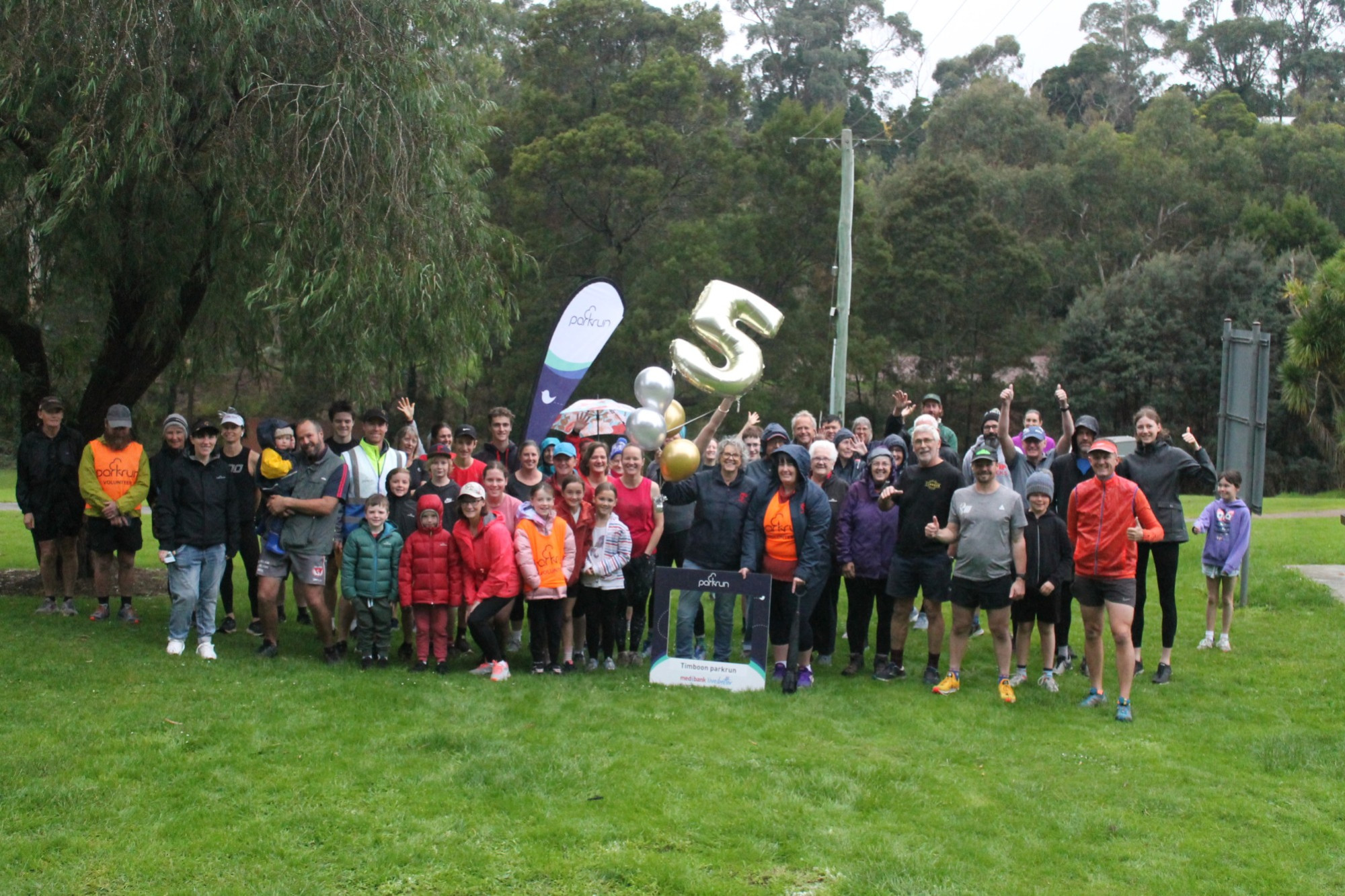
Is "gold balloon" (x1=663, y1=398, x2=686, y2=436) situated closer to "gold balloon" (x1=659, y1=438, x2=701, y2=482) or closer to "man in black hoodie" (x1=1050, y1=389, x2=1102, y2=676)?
"gold balloon" (x1=659, y1=438, x2=701, y2=482)

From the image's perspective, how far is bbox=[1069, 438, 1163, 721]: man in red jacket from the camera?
743 centimetres

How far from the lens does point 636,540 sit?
860cm

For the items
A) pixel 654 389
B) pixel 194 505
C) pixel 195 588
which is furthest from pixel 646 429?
pixel 195 588

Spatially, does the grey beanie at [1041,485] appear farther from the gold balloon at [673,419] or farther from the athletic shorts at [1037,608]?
the gold balloon at [673,419]

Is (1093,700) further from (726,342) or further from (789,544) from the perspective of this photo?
(726,342)

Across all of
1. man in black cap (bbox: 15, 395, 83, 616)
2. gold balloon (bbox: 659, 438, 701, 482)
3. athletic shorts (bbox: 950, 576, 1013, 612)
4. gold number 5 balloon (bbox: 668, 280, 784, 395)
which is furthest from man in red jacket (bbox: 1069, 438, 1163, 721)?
man in black cap (bbox: 15, 395, 83, 616)

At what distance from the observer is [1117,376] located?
Result: 37000mm

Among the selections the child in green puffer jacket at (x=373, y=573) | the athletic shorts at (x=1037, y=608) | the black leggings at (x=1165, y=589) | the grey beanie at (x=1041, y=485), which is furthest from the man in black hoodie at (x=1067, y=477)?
the child in green puffer jacket at (x=373, y=573)

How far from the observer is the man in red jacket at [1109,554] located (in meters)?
7.43

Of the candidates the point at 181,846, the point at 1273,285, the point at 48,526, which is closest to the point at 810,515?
the point at 181,846

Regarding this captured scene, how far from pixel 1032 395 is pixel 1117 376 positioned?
8.57 feet

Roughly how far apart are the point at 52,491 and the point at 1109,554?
7942 mm

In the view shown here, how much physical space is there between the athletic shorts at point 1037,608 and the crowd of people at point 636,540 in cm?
1

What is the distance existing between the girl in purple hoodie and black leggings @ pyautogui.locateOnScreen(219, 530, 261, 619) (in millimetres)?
7390
